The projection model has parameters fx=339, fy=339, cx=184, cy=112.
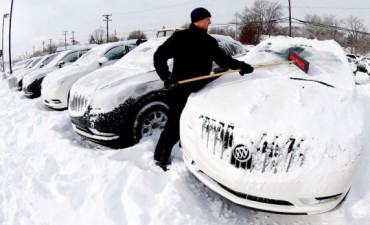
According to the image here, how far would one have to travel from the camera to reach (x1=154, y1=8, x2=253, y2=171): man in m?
3.53

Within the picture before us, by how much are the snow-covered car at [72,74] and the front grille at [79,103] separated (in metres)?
2.38

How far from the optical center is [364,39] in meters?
82.4

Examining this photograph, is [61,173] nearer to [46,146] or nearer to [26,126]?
[46,146]

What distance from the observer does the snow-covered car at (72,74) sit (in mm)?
7277

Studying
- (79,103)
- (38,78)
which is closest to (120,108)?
(79,103)

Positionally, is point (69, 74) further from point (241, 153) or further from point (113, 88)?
point (241, 153)

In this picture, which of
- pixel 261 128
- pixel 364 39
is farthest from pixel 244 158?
pixel 364 39

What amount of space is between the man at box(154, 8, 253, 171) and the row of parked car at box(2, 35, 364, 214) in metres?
0.17

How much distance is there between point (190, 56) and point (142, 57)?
7.54ft

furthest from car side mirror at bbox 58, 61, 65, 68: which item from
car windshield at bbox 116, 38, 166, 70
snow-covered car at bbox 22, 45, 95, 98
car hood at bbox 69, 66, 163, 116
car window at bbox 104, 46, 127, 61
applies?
car hood at bbox 69, 66, 163, 116

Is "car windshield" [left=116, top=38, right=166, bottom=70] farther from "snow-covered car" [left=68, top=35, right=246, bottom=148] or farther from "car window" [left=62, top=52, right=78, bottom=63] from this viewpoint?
"car window" [left=62, top=52, right=78, bottom=63]

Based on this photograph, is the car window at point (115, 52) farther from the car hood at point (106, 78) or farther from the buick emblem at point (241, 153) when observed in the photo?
the buick emblem at point (241, 153)

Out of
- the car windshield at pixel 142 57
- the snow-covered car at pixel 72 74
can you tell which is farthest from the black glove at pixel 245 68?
the snow-covered car at pixel 72 74

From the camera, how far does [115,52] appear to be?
8.15m
